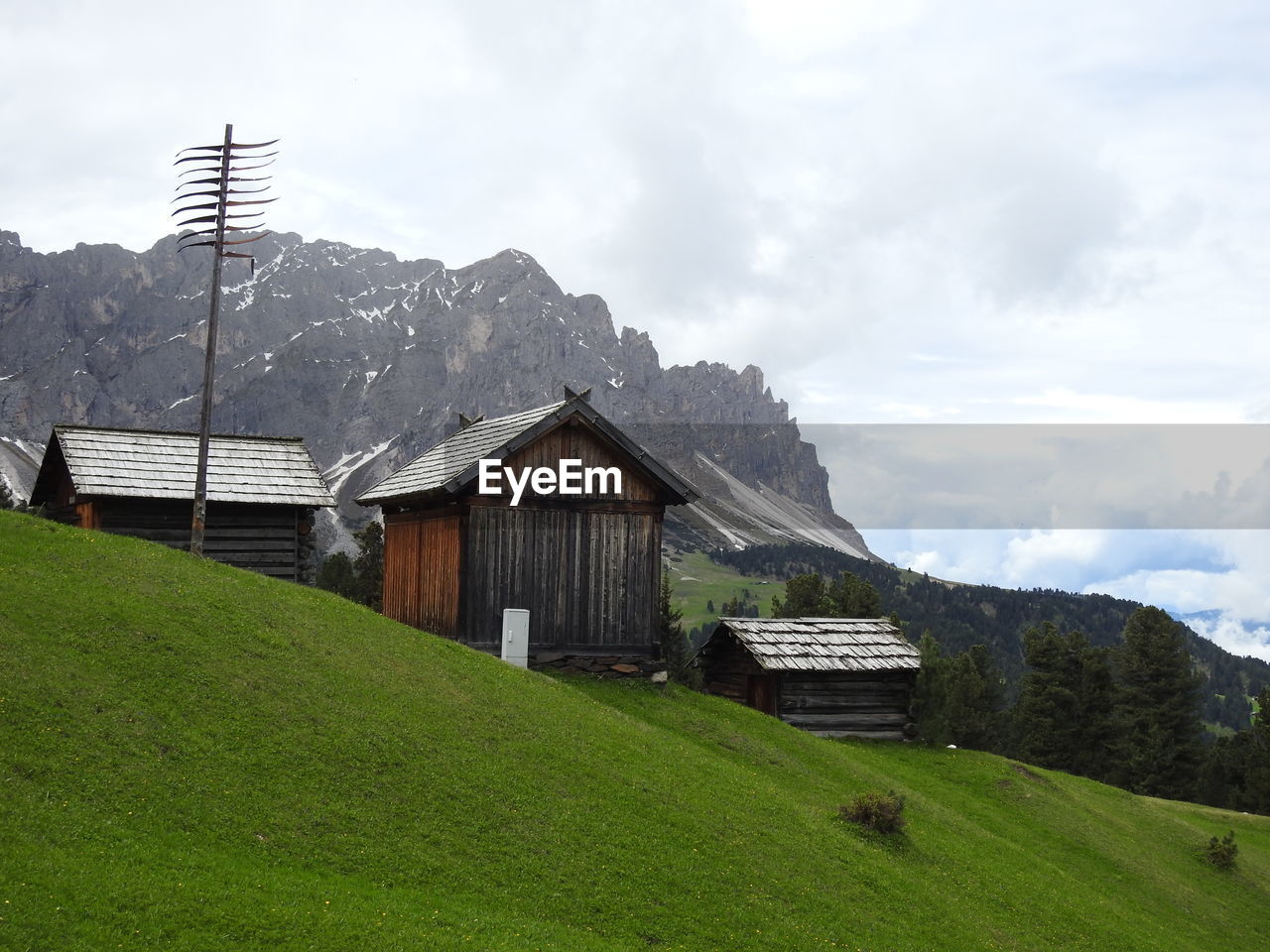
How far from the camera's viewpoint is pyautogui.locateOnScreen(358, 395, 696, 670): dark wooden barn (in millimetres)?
27281

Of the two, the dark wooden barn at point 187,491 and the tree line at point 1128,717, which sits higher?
the dark wooden barn at point 187,491

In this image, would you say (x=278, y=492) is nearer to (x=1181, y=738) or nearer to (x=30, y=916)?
(x=30, y=916)

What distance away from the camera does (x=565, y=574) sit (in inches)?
1103

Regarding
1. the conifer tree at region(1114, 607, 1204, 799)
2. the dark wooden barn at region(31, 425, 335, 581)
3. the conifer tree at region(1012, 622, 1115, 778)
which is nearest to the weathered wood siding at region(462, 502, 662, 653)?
the dark wooden barn at region(31, 425, 335, 581)

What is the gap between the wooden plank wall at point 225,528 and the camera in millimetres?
28078

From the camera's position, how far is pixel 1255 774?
6038 centimetres

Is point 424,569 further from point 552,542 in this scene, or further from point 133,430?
point 133,430

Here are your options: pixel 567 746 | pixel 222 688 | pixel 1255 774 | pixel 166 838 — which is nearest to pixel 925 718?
A: pixel 567 746

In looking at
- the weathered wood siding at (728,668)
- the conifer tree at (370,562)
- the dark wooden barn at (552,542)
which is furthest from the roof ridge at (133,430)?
the conifer tree at (370,562)

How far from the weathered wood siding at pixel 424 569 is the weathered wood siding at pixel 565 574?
690 millimetres

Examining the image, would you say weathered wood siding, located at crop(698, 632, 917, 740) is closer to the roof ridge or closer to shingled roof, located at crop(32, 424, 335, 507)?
shingled roof, located at crop(32, 424, 335, 507)

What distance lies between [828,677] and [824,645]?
1.38m

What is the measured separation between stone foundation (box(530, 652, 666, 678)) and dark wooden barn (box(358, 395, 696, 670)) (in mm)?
53

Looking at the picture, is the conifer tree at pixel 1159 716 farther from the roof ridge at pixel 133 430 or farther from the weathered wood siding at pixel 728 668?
the roof ridge at pixel 133 430
